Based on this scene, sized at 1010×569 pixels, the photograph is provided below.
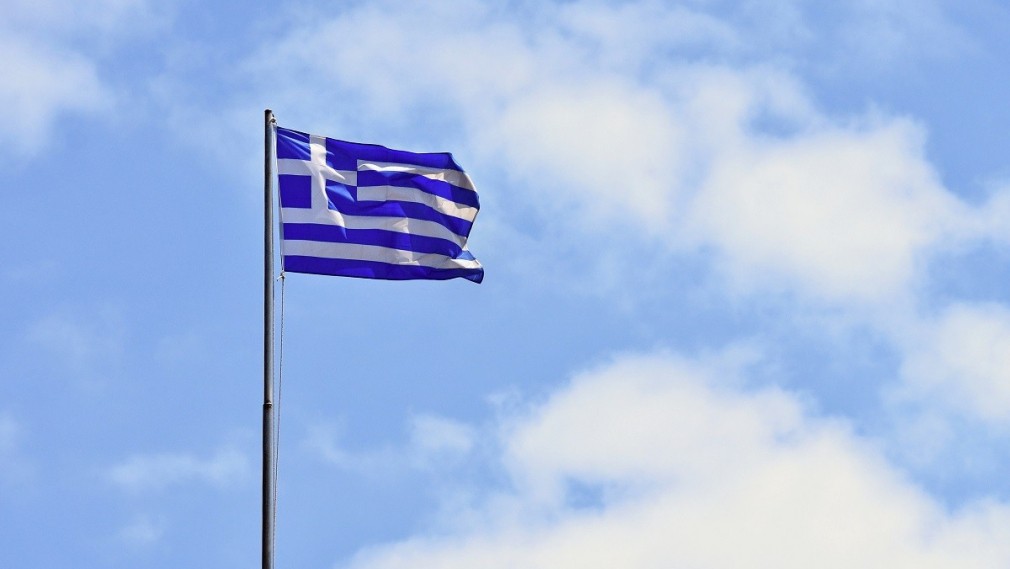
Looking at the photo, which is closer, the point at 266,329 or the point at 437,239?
the point at 266,329

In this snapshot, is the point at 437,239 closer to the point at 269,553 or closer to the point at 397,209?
the point at 397,209

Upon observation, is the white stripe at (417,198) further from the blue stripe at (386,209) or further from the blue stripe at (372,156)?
the blue stripe at (372,156)

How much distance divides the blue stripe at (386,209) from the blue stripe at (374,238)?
0.35 meters

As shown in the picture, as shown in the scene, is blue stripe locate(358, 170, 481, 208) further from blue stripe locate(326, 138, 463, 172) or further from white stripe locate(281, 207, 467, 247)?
white stripe locate(281, 207, 467, 247)

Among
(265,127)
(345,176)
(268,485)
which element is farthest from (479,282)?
(268,485)

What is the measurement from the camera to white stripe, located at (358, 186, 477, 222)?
30172 millimetres

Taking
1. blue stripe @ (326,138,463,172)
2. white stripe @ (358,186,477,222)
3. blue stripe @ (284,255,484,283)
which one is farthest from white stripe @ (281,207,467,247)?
blue stripe @ (326,138,463,172)

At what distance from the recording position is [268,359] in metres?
25.6

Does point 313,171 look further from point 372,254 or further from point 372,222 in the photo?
point 372,254

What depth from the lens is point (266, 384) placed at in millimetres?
25422

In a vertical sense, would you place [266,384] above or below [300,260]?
below

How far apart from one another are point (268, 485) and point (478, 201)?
29.0ft

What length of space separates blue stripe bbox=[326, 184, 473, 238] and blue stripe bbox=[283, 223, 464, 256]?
0.35 m

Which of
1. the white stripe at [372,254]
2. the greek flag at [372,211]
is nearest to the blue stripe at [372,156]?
the greek flag at [372,211]
